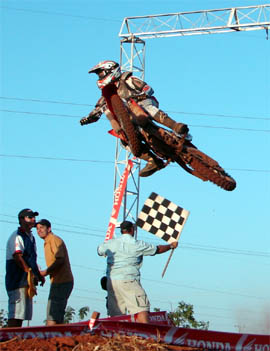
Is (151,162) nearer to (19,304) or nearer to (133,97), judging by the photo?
(133,97)

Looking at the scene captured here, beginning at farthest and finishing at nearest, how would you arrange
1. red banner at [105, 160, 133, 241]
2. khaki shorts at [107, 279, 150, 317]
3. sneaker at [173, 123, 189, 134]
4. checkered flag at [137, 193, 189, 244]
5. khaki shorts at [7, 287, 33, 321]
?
red banner at [105, 160, 133, 241] < checkered flag at [137, 193, 189, 244] < sneaker at [173, 123, 189, 134] < khaki shorts at [107, 279, 150, 317] < khaki shorts at [7, 287, 33, 321]

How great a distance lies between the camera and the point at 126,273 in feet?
26.7

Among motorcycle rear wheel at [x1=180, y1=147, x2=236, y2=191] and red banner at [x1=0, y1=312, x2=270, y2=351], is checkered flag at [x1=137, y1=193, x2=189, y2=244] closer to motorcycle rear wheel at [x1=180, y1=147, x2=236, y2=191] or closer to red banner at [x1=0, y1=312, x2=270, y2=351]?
motorcycle rear wheel at [x1=180, y1=147, x2=236, y2=191]

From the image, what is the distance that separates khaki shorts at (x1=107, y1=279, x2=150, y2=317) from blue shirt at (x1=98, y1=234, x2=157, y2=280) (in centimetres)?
7

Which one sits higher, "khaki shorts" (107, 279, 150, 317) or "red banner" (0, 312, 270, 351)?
"khaki shorts" (107, 279, 150, 317)

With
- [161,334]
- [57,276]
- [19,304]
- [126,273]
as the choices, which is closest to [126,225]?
[126,273]

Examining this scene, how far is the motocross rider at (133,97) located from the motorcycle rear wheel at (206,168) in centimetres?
43

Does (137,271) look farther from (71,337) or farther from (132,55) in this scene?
(132,55)

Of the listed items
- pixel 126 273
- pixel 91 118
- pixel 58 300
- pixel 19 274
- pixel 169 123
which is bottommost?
pixel 58 300

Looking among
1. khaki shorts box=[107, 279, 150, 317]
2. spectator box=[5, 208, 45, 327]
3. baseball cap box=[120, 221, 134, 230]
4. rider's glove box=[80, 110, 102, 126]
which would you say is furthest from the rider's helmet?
khaki shorts box=[107, 279, 150, 317]

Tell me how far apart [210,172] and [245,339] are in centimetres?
333

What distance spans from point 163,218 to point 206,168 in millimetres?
963

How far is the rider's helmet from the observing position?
9.56 m

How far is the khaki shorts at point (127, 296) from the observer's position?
8023 millimetres
